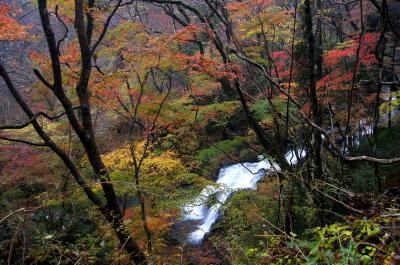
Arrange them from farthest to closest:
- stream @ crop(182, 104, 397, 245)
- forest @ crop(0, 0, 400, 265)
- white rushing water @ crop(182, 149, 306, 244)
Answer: white rushing water @ crop(182, 149, 306, 244) < stream @ crop(182, 104, 397, 245) < forest @ crop(0, 0, 400, 265)

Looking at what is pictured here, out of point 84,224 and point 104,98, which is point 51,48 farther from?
point 84,224

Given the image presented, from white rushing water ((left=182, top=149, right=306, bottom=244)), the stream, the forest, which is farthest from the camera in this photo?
white rushing water ((left=182, top=149, right=306, bottom=244))

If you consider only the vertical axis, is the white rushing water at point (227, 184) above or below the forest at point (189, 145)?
below

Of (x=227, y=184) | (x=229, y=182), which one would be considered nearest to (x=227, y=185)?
(x=227, y=184)

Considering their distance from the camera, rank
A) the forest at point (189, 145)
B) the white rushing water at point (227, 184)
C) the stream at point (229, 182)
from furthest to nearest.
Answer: the white rushing water at point (227, 184) → the stream at point (229, 182) → the forest at point (189, 145)

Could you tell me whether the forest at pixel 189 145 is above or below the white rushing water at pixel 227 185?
above

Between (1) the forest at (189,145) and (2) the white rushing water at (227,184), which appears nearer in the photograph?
(1) the forest at (189,145)

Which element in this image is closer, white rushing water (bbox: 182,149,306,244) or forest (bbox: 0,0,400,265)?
forest (bbox: 0,0,400,265)

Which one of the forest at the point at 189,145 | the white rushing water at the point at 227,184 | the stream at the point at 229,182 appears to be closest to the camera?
the forest at the point at 189,145

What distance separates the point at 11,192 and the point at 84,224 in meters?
4.17

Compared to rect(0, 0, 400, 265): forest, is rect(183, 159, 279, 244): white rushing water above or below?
below

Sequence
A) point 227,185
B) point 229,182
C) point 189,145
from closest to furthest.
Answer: point 227,185, point 189,145, point 229,182

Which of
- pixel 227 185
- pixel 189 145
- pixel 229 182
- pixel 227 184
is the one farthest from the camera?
pixel 229 182

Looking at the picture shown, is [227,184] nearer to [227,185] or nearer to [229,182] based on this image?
[229,182]
